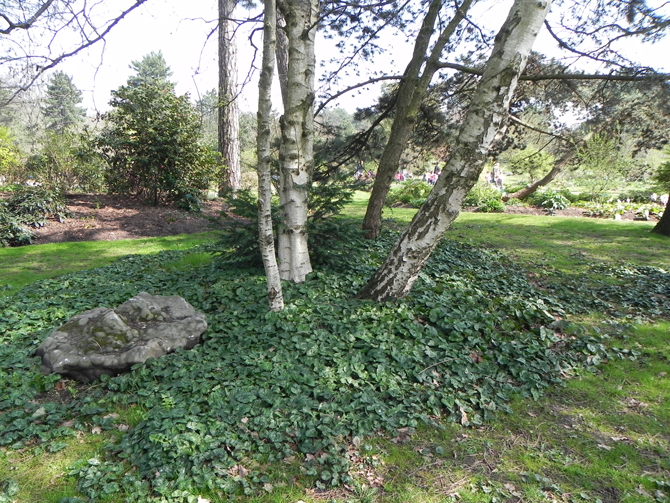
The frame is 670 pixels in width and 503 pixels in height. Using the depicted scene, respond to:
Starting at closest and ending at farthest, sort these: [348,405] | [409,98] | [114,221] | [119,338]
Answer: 1. [348,405]
2. [119,338]
3. [409,98]
4. [114,221]

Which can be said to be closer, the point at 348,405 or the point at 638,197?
the point at 348,405

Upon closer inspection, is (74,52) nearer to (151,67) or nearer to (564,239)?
(564,239)

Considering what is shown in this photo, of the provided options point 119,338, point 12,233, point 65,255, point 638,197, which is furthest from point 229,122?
point 638,197

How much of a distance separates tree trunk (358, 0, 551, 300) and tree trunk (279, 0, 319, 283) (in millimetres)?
1123

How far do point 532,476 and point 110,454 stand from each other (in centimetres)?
283

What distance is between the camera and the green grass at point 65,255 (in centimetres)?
611

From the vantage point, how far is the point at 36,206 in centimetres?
910

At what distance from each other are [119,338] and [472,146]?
3834mm

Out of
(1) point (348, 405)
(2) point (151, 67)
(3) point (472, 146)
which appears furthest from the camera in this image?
(2) point (151, 67)

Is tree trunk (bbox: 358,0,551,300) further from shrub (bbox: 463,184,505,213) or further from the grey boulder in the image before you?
shrub (bbox: 463,184,505,213)

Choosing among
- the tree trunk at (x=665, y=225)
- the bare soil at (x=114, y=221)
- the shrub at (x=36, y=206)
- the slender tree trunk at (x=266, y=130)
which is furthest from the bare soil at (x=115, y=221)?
the tree trunk at (x=665, y=225)

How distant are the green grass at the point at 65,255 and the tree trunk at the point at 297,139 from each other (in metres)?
3.93

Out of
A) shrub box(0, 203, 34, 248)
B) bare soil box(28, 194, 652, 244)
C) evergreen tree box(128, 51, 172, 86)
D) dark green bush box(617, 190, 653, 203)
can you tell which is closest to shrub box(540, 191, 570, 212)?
dark green bush box(617, 190, 653, 203)

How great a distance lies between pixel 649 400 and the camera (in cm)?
→ 348
